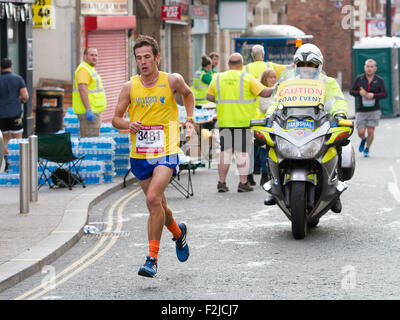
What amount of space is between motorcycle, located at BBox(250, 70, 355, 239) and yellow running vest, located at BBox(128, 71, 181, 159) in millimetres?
1822

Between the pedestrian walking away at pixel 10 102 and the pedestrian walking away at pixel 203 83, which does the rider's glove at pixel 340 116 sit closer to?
the pedestrian walking away at pixel 10 102

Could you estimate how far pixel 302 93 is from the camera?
33.2 feet

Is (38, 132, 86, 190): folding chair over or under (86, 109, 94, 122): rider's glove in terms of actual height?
under

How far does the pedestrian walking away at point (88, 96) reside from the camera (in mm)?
15320

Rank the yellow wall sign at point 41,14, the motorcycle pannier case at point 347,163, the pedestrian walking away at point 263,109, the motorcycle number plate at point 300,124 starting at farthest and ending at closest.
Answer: the yellow wall sign at point 41,14
the pedestrian walking away at point 263,109
the motorcycle pannier case at point 347,163
the motorcycle number plate at point 300,124

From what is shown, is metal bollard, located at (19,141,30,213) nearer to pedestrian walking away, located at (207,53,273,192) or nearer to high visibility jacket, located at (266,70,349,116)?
high visibility jacket, located at (266,70,349,116)

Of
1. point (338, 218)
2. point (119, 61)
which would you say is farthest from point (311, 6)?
point (338, 218)

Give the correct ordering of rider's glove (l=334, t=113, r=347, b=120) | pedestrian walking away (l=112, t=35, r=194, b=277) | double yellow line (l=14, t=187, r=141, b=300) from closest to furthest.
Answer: double yellow line (l=14, t=187, r=141, b=300)
pedestrian walking away (l=112, t=35, r=194, b=277)
rider's glove (l=334, t=113, r=347, b=120)

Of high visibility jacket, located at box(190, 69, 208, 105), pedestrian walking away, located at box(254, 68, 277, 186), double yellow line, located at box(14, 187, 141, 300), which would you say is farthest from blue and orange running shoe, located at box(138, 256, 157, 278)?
high visibility jacket, located at box(190, 69, 208, 105)

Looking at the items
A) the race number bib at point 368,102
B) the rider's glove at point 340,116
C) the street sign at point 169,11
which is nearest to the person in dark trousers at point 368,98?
the race number bib at point 368,102

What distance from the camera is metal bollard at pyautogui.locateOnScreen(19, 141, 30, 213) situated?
11.3 meters

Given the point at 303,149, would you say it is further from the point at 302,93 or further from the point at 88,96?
the point at 88,96

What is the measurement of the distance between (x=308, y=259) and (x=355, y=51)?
76.8 feet
